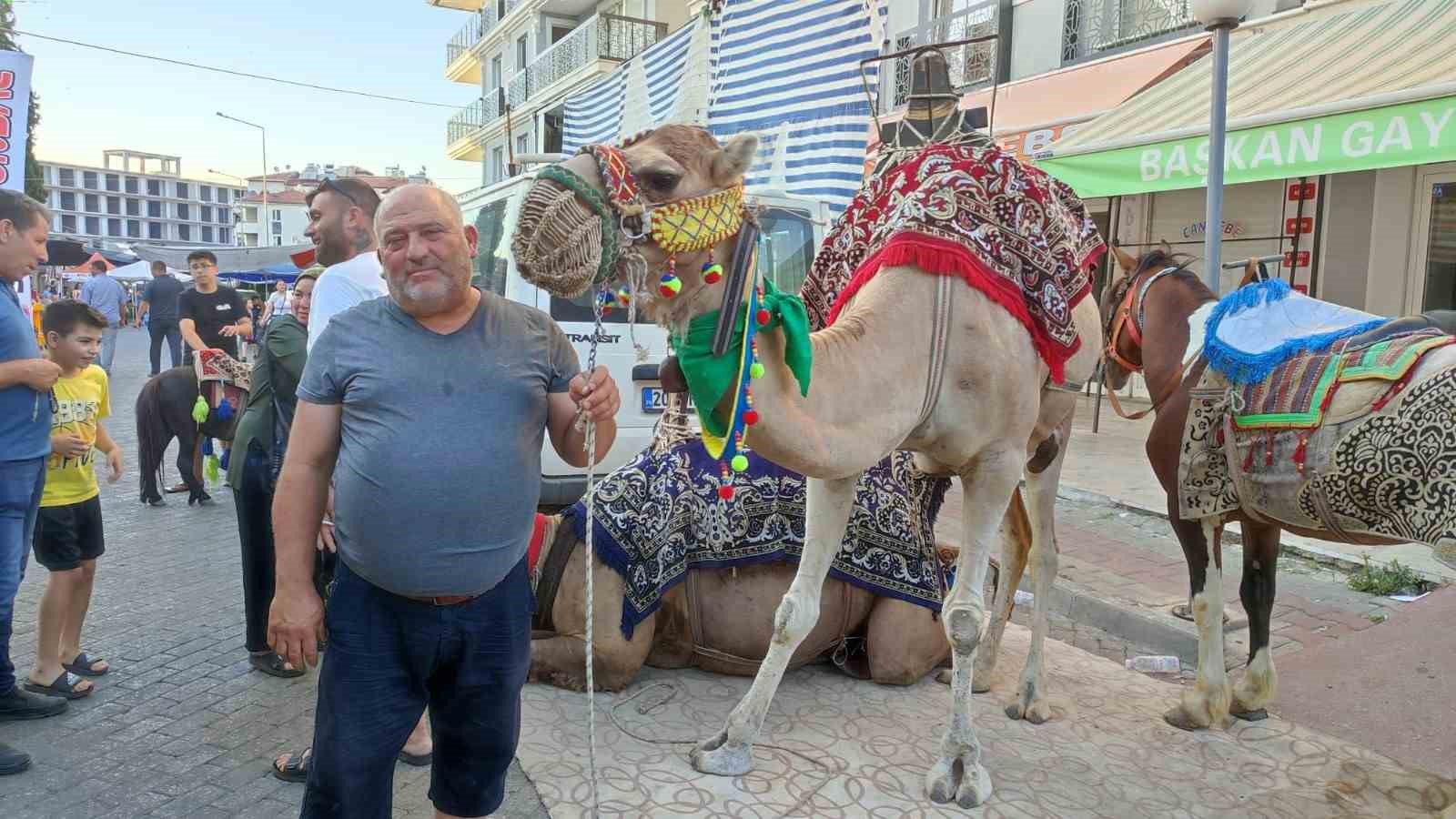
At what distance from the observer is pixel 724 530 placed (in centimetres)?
419

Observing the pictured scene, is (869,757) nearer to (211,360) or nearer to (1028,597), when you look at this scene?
(1028,597)

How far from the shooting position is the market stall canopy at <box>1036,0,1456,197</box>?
6.67m

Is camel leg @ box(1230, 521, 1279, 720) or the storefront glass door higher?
the storefront glass door

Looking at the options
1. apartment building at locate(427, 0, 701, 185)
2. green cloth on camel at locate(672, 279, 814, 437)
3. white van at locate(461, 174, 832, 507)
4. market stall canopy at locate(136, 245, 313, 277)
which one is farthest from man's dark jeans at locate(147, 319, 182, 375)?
green cloth on camel at locate(672, 279, 814, 437)

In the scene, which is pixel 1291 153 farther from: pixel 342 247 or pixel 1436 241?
pixel 342 247

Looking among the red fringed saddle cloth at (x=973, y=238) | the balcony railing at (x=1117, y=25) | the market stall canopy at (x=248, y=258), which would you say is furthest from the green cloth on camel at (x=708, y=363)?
the market stall canopy at (x=248, y=258)

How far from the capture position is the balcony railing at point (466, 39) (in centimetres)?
4306

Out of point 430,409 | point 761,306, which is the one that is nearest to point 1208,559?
point 761,306

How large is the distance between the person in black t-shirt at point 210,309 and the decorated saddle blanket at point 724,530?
6.98 metres

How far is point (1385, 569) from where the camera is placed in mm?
5895

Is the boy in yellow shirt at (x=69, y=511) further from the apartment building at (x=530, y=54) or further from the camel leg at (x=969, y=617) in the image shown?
the apartment building at (x=530, y=54)

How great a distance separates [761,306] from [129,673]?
368 cm

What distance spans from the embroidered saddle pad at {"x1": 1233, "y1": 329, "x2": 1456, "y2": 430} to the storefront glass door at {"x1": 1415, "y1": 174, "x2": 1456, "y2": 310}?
7787 mm

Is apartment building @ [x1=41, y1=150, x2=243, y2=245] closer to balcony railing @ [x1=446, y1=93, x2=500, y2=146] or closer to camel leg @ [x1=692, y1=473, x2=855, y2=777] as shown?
balcony railing @ [x1=446, y1=93, x2=500, y2=146]
